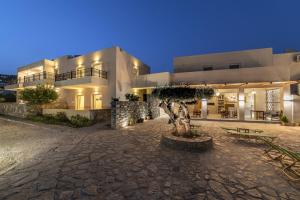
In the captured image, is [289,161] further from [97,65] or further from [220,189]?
[97,65]

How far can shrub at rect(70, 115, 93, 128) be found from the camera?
1121 cm

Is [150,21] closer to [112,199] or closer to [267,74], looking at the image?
[267,74]

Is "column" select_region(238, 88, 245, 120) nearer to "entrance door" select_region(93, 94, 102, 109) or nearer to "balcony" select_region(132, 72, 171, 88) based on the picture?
"balcony" select_region(132, 72, 171, 88)

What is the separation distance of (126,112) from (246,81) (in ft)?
35.2

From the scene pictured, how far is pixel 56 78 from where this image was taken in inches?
695

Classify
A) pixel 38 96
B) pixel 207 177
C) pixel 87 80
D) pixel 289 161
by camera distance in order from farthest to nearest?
1. pixel 38 96
2. pixel 87 80
3. pixel 289 161
4. pixel 207 177

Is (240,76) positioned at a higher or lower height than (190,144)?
higher

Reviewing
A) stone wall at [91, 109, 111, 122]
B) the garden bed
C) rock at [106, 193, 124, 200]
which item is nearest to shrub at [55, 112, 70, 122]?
the garden bed

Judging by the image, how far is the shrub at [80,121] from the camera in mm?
11211

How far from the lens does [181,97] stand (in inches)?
255

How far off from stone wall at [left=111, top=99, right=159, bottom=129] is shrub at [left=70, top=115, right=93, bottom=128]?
97.9 inches

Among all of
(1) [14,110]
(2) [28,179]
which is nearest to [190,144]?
(2) [28,179]

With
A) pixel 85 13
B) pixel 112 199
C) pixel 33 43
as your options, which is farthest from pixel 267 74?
pixel 33 43

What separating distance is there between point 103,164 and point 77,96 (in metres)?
15.0
